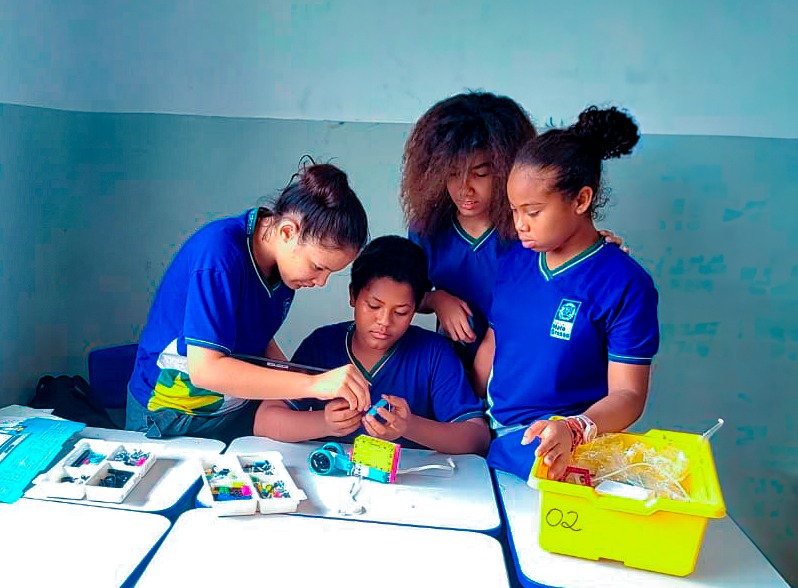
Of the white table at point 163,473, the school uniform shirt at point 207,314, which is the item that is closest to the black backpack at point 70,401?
the white table at point 163,473

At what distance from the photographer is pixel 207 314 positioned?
4.46 feet

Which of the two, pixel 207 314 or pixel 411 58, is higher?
Result: pixel 411 58

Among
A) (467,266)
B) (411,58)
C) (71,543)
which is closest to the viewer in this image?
(71,543)

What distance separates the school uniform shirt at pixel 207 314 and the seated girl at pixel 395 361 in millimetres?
165

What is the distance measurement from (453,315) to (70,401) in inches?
41.8

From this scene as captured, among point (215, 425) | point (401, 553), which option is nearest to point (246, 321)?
point (215, 425)

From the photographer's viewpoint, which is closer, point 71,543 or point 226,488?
point 71,543

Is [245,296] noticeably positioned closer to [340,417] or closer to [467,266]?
[340,417]

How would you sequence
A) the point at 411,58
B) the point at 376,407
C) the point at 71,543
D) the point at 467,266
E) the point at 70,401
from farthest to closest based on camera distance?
the point at 411,58 < the point at 70,401 < the point at 467,266 < the point at 376,407 < the point at 71,543

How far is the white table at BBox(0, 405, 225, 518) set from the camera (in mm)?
1217

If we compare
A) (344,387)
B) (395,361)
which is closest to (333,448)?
(344,387)

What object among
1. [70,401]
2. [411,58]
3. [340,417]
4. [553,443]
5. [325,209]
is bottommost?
[70,401]

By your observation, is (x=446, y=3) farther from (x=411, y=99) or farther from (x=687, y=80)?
(x=687, y=80)

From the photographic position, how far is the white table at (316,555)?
1035 millimetres
